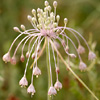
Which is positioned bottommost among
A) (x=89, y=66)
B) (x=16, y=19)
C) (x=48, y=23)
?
(x=89, y=66)

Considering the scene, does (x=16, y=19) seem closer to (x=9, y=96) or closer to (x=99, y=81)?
(x=9, y=96)

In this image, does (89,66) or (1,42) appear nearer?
(89,66)

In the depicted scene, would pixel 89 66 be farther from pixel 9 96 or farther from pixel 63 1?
pixel 63 1

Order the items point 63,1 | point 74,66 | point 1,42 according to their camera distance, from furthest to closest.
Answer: point 63,1 → point 1,42 → point 74,66

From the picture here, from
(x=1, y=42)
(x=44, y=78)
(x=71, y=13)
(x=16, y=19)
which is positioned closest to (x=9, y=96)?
(x=44, y=78)

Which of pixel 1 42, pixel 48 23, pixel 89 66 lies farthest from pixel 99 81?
pixel 1 42

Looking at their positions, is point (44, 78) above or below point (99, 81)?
above

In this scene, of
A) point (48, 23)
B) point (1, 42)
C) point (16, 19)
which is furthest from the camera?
point (16, 19)
